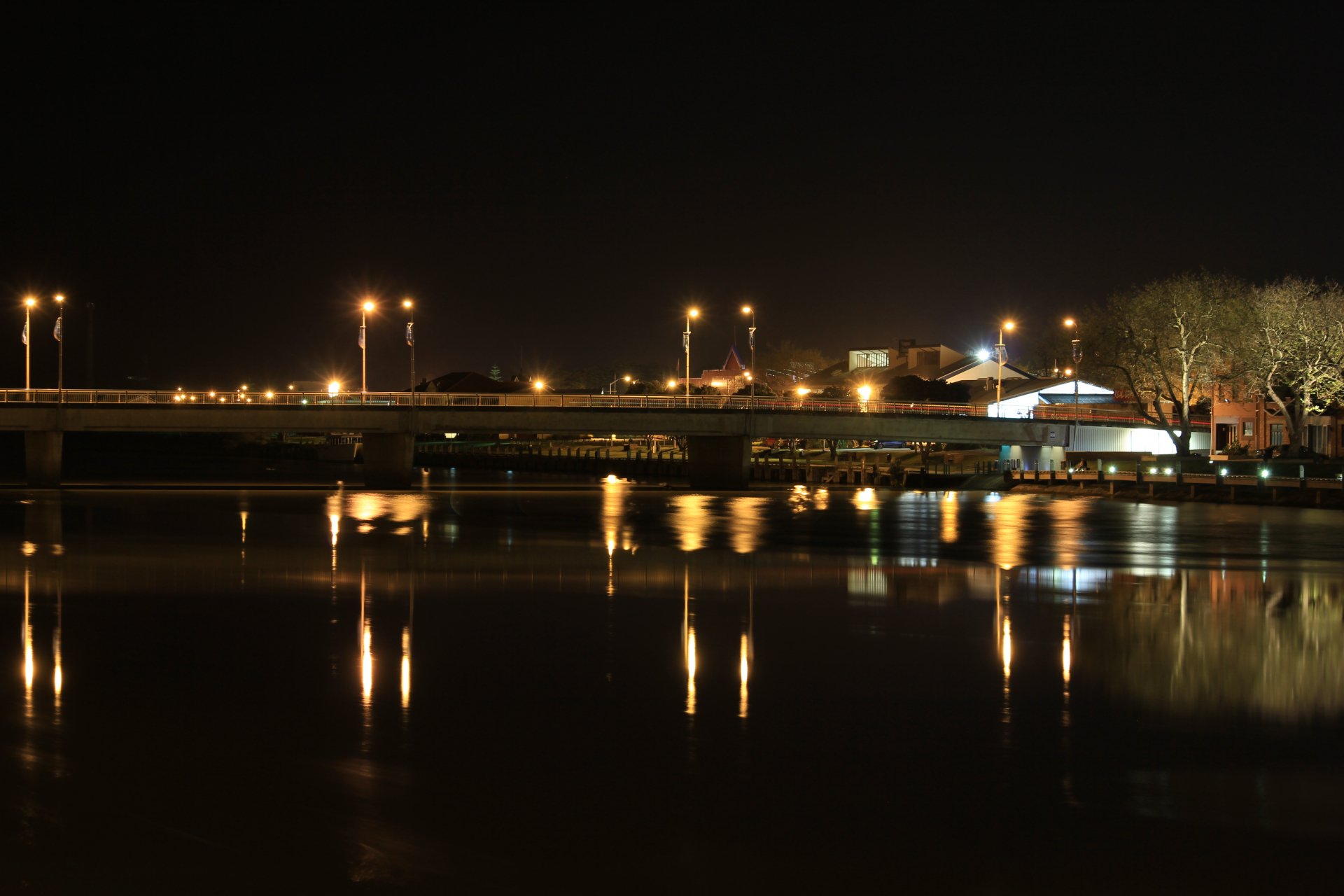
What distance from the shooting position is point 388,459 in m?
75.1

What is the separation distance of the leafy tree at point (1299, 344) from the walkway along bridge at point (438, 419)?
53.8 ft

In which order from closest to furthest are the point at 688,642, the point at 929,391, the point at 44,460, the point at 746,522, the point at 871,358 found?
the point at 688,642 → the point at 746,522 → the point at 44,460 → the point at 929,391 → the point at 871,358

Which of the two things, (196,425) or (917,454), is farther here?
(917,454)

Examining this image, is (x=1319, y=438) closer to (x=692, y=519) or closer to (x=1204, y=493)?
(x=1204, y=493)

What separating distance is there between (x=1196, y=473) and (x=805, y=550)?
1717 inches

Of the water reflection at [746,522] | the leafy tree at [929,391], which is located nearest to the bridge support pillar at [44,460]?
the water reflection at [746,522]

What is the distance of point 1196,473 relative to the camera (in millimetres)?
71562

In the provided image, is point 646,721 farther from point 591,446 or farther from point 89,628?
point 591,446

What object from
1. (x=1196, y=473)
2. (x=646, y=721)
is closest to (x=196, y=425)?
(x=1196, y=473)

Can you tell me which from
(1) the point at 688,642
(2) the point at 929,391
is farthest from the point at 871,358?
(1) the point at 688,642

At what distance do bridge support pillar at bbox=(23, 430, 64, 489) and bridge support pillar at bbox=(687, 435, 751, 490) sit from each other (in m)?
34.4

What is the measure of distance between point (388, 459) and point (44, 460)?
17823 millimetres

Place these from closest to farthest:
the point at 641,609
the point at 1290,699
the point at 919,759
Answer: the point at 919,759
the point at 1290,699
the point at 641,609

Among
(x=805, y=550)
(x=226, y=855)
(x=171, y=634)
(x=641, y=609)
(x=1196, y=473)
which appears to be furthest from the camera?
(x=1196, y=473)
